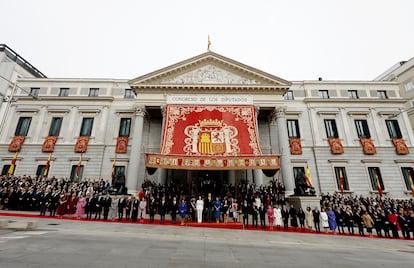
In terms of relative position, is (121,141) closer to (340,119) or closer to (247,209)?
(247,209)

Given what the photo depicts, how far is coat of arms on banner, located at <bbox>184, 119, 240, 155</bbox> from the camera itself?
58.9ft

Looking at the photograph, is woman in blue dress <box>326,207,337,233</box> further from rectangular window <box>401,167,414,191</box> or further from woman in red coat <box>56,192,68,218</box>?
woman in red coat <box>56,192,68,218</box>

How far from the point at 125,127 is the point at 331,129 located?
26691 millimetres

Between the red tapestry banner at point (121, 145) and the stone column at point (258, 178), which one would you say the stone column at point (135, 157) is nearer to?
the red tapestry banner at point (121, 145)

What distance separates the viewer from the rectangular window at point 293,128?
24.2m

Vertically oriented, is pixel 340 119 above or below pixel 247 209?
above

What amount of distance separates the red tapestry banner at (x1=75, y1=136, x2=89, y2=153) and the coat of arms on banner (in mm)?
13205

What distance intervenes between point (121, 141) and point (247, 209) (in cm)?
1755

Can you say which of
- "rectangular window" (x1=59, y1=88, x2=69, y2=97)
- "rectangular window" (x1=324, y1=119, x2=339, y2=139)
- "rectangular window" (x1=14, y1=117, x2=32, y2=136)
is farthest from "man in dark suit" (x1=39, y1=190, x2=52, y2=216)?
"rectangular window" (x1=324, y1=119, x2=339, y2=139)

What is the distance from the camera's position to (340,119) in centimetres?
2447

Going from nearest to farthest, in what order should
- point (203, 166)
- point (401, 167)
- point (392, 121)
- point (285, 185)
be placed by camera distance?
point (203, 166) < point (285, 185) < point (401, 167) < point (392, 121)

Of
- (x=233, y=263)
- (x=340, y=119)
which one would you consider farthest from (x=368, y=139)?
(x=233, y=263)

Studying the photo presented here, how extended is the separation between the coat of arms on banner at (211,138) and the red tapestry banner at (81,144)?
13205mm

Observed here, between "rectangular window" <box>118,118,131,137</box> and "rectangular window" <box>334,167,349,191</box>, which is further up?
"rectangular window" <box>118,118,131,137</box>
